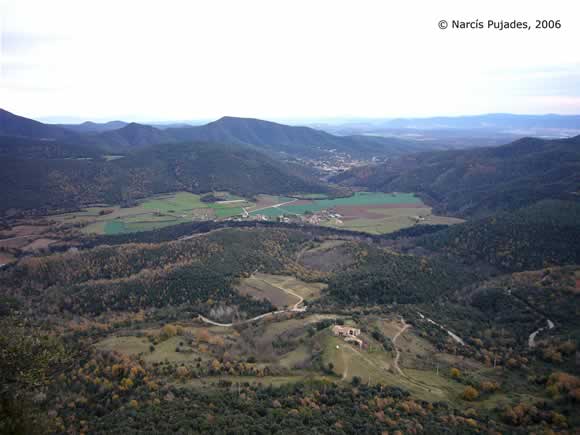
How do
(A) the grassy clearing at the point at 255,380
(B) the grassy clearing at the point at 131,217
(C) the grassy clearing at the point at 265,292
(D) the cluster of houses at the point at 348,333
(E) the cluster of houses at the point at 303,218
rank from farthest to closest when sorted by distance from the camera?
1. (E) the cluster of houses at the point at 303,218
2. (B) the grassy clearing at the point at 131,217
3. (C) the grassy clearing at the point at 265,292
4. (D) the cluster of houses at the point at 348,333
5. (A) the grassy clearing at the point at 255,380

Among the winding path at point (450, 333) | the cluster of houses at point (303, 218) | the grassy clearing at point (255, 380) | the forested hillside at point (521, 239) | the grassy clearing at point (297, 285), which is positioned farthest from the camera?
the cluster of houses at point (303, 218)

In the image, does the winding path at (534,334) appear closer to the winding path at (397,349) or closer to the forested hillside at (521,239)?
the winding path at (397,349)

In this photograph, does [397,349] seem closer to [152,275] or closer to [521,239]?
[152,275]

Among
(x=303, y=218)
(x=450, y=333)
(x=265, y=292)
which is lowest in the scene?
(x=450, y=333)

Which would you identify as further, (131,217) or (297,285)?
(131,217)

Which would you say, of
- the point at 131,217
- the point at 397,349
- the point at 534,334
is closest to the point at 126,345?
A: the point at 397,349

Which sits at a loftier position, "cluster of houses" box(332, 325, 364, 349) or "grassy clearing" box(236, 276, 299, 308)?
"cluster of houses" box(332, 325, 364, 349)

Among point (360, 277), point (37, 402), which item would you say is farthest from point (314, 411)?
point (360, 277)

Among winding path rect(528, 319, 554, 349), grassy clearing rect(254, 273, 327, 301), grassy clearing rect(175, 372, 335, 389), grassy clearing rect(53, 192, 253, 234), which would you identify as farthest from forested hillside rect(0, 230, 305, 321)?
winding path rect(528, 319, 554, 349)

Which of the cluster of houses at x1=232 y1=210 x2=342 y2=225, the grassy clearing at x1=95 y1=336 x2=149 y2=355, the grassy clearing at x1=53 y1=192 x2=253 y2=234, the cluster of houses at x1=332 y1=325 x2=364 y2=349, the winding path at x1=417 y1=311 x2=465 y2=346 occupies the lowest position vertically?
the winding path at x1=417 y1=311 x2=465 y2=346

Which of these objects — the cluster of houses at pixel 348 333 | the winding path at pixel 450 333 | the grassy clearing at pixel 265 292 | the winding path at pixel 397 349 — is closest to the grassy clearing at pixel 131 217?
the grassy clearing at pixel 265 292

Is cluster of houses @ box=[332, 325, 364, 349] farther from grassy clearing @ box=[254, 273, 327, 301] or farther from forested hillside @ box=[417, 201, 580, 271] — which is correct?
forested hillside @ box=[417, 201, 580, 271]

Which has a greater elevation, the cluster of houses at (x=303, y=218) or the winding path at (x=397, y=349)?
the cluster of houses at (x=303, y=218)
